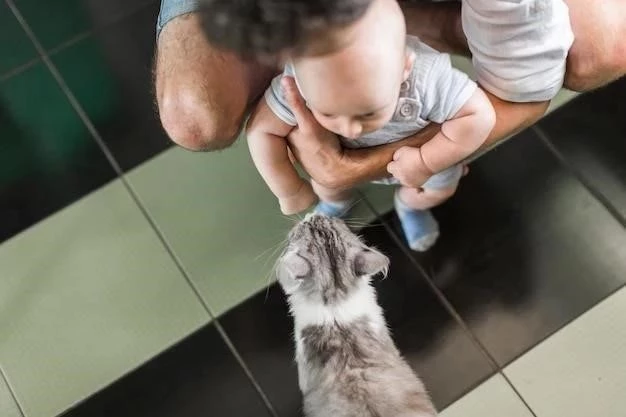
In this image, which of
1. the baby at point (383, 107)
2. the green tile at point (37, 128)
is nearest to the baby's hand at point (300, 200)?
the baby at point (383, 107)

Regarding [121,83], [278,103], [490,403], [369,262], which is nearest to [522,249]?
[490,403]

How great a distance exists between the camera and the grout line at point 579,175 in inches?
57.1

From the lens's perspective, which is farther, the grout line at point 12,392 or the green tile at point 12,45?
the green tile at point 12,45

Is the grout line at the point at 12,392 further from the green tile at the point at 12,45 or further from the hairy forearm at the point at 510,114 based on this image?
the hairy forearm at the point at 510,114

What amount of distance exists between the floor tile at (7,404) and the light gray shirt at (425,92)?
0.73m

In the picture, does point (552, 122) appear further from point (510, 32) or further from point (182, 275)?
point (182, 275)

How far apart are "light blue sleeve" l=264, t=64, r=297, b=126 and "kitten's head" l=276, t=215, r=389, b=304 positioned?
218mm

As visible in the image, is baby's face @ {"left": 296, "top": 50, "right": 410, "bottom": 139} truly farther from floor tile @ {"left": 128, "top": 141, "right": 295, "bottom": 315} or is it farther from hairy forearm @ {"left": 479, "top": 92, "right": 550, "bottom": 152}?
floor tile @ {"left": 128, "top": 141, "right": 295, "bottom": 315}

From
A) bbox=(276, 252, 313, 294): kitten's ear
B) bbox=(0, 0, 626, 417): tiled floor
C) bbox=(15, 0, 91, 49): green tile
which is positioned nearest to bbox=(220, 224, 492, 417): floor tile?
bbox=(0, 0, 626, 417): tiled floor

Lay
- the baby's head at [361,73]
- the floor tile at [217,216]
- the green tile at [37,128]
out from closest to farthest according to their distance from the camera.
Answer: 1. the baby's head at [361,73]
2. the floor tile at [217,216]
3. the green tile at [37,128]

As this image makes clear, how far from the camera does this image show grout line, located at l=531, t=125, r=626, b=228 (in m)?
1.45

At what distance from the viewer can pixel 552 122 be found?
151cm

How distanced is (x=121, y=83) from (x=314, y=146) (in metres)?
0.72

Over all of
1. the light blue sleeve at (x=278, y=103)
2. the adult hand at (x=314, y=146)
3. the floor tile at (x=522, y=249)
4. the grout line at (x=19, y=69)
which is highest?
the grout line at (x=19, y=69)
